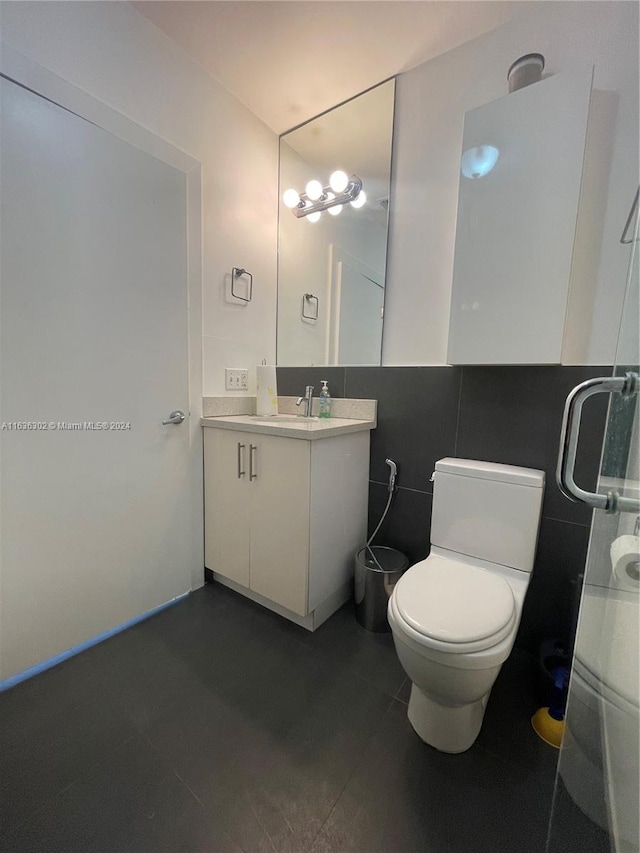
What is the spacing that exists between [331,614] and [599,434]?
1.34m

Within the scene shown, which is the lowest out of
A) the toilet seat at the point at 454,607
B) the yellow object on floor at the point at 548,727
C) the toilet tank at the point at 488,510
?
the yellow object on floor at the point at 548,727

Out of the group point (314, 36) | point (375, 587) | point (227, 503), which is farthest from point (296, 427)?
point (314, 36)

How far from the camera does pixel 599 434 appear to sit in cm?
122

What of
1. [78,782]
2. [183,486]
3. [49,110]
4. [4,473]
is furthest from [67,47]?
[78,782]

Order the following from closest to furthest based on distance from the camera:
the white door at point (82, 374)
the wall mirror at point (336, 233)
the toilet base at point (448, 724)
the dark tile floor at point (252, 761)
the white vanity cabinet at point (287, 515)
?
the dark tile floor at point (252, 761) → the toilet base at point (448, 724) → the white door at point (82, 374) → the white vanity cabinet at point (287, 515) → the wall mirror at point (336, 233)

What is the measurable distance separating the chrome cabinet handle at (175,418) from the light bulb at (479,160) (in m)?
1.51

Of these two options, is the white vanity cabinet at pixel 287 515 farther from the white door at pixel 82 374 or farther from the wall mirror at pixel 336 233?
the wall mirror at pixel 336 233

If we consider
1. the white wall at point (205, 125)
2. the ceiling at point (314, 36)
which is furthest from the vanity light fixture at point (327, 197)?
the ceiling at point (314, 36)

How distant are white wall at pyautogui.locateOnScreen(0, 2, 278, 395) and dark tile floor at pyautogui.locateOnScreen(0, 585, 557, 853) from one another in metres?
1.24

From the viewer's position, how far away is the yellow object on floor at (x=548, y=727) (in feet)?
3.36

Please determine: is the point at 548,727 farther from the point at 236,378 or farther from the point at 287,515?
the point at 236,378

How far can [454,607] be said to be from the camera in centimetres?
99

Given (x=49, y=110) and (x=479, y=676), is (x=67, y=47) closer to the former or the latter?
(x=49, y=110)

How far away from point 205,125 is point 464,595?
222cm
